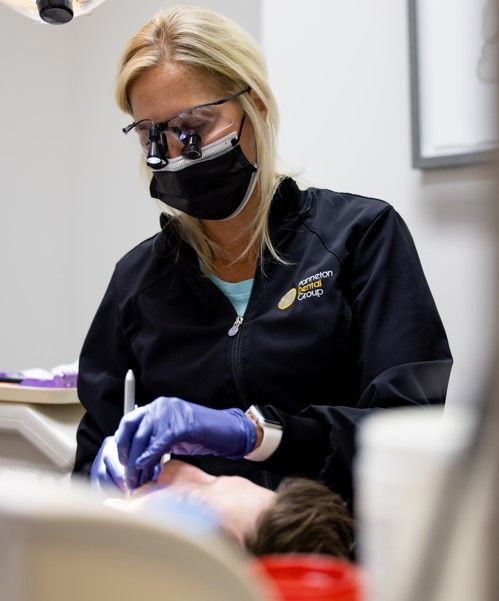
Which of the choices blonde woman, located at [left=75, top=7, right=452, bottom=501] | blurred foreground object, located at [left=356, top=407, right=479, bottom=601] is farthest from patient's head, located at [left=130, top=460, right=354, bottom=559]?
blurred foreground object, located at [left=356, top=407, right=479, bottom=601]

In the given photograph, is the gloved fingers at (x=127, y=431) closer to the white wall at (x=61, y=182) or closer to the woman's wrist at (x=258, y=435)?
the woman's wrist at (x=258, y=435)

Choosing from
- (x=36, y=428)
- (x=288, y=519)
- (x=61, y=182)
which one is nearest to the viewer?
(x=288, y=519)

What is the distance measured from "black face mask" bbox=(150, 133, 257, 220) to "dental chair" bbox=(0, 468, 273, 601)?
3.89ft

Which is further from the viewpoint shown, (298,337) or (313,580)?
(298,337)

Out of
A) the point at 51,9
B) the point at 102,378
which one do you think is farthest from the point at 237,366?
the point at 51,9

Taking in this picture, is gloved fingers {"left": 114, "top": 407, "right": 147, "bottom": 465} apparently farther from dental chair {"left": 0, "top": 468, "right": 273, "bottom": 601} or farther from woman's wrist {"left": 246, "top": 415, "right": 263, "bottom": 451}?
dental chair {"left": 0, "top": 468, "right": 273, "bottom": 601}

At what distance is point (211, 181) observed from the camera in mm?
1473

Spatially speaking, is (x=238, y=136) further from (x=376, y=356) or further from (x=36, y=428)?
(x=36, y=428)

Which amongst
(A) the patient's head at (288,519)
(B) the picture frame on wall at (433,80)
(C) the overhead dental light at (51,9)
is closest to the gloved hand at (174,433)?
(A) the patient's head at (288,519)

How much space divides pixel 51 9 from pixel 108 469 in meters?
0.73

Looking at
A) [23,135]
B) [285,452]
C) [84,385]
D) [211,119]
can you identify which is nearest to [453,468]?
[285,452]

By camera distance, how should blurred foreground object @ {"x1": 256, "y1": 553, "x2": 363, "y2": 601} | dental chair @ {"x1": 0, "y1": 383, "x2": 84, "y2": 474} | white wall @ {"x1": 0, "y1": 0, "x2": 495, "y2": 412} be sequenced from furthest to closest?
white wall @ {"x1": 0, "y1": 0, "x2": 495, "y2": 412} < dental chair @ {"x1": 0, "y1": 383, "x2": 84, "y2": 474} < blurred foreground object @ {"x1": 256, "y1": 553, "x2": 363, "y2": 601}

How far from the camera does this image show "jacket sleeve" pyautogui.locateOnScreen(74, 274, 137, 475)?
1589 millimetres

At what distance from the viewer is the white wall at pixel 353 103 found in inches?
74.3
